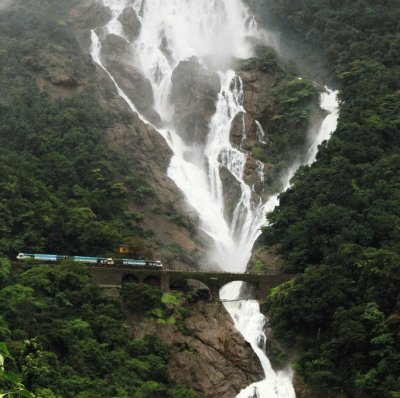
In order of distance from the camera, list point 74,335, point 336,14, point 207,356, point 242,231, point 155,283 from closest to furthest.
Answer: point 74,335 < point 207,356 < point 155,283 < point 242,231 < point 336,14

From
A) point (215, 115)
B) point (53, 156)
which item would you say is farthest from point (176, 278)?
point (215, 115)

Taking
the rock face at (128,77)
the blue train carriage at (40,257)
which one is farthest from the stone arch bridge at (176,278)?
the rock face at (128,77)

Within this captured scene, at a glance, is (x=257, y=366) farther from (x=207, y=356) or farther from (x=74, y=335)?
(x=74, y=335)

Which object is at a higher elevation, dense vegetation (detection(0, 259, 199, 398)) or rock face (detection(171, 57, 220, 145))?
rock face (detection(171, 57, 220, 145))

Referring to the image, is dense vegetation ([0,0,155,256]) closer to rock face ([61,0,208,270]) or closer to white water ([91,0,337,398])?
rock face ([61,0,208,270])

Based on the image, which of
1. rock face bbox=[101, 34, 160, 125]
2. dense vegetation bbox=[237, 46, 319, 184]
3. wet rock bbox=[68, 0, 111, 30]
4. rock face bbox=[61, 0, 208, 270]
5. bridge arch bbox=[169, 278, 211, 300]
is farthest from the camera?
wet rock bbox=[68, 0, 111, 30]

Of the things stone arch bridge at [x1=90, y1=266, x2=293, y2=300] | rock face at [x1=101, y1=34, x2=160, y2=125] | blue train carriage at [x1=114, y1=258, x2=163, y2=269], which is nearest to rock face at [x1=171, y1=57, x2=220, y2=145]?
rock face at [x1=101, y1=34, x2=160, y2=125]

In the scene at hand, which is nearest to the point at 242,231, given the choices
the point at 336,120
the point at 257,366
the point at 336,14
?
the point at 336,120

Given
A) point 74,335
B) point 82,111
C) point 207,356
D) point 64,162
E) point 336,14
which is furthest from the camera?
point 336,14
